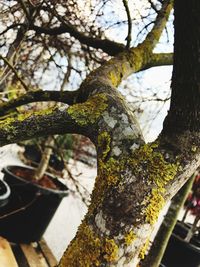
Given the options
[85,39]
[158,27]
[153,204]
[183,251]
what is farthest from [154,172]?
[183,251]

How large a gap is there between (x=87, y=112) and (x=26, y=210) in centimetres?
301

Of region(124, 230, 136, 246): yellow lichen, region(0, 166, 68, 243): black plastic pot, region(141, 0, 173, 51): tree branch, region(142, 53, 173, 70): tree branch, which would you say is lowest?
region(0, 166, 68, 243): black plastic pot

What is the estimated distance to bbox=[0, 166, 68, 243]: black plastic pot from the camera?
3.89 metres

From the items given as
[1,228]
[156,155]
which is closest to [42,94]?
[156,155]

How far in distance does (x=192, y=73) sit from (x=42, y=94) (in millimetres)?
934

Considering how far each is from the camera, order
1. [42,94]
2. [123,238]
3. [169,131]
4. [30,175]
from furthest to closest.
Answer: [30,175], [42,94], [169,131], [123,238]

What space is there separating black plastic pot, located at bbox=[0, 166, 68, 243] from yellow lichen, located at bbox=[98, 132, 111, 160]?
292 cm

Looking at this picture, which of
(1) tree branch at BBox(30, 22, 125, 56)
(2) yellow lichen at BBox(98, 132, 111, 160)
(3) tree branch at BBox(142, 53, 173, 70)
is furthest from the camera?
(3) tree branch at BBox(142, 53, 173, 70)

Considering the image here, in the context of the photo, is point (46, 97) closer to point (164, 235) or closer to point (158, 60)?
point (158, 60)

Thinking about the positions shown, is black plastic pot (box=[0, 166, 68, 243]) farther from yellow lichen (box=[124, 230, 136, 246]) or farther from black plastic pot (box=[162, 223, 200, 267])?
yellow lichen (box=[124, 230, 136, 246])

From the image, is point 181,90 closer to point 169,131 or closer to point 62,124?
point 169,131

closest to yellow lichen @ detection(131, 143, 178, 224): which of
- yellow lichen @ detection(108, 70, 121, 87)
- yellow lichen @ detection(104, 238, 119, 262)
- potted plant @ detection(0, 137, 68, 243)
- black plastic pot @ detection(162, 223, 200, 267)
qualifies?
yellow lichen @ detection(104, 238, 119, 262)

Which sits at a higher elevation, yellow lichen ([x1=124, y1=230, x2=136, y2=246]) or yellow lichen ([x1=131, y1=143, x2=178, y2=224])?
yellow lichen ([x1=131, y1=143, x2=178, y2=224])

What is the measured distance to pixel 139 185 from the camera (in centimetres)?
95
